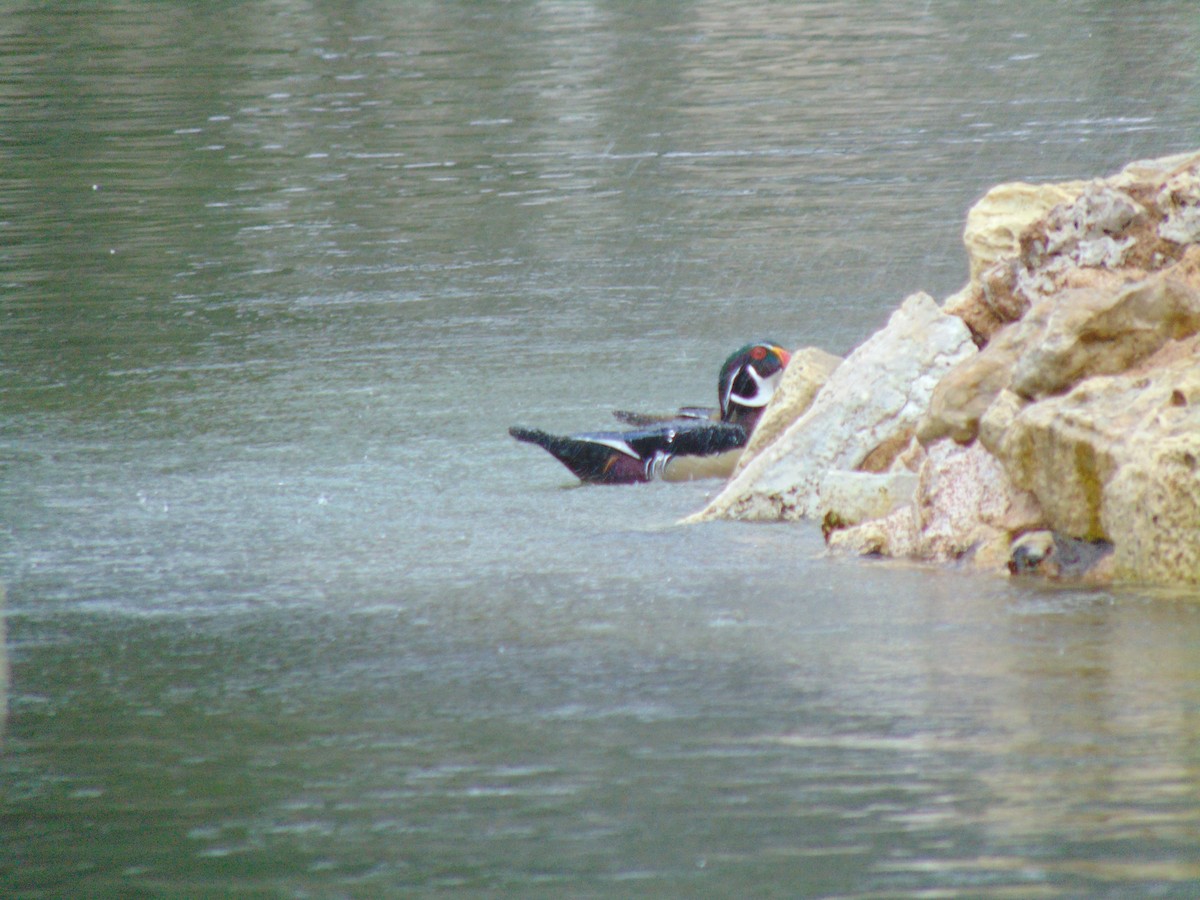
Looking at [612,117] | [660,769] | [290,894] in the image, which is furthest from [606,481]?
[612,117]

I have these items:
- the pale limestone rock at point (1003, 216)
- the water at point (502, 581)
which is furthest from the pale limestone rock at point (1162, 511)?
the pale limestone rock at point (1003, 216)

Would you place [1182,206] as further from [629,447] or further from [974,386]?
[629,447]

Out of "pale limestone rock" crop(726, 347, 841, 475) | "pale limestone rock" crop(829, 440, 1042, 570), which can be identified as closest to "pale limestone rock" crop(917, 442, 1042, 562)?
"pale limestone rock" crop(829, 440, 1042, 570)

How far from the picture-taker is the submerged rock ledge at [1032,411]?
5.70 metres

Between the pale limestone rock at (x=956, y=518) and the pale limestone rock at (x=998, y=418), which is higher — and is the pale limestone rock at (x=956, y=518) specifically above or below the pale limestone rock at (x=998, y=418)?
below

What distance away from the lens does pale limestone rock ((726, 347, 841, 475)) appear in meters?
7.84

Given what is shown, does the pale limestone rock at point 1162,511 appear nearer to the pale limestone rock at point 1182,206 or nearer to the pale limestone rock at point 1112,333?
the pale limestone rock at point 1112,333

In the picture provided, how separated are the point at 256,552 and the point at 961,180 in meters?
9.48

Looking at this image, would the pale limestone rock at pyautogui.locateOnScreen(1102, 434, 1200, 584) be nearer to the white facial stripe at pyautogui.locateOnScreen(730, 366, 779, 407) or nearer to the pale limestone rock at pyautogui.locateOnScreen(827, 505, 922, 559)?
the pale limestone rock at pyautogui.locateOnScreen(827, 505, 922, 559)

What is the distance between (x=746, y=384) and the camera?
330 inches

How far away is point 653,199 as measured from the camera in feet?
49.0

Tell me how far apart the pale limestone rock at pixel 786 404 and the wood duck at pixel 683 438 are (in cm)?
14

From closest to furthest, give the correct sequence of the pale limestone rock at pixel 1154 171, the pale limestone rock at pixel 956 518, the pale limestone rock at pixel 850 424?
the pale limestone rock at pixel 956 518, the pale limestone rock at pixel 1154 171, the pale limestone rock at pixel 850 424

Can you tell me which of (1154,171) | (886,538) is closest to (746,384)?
(1154,171)
